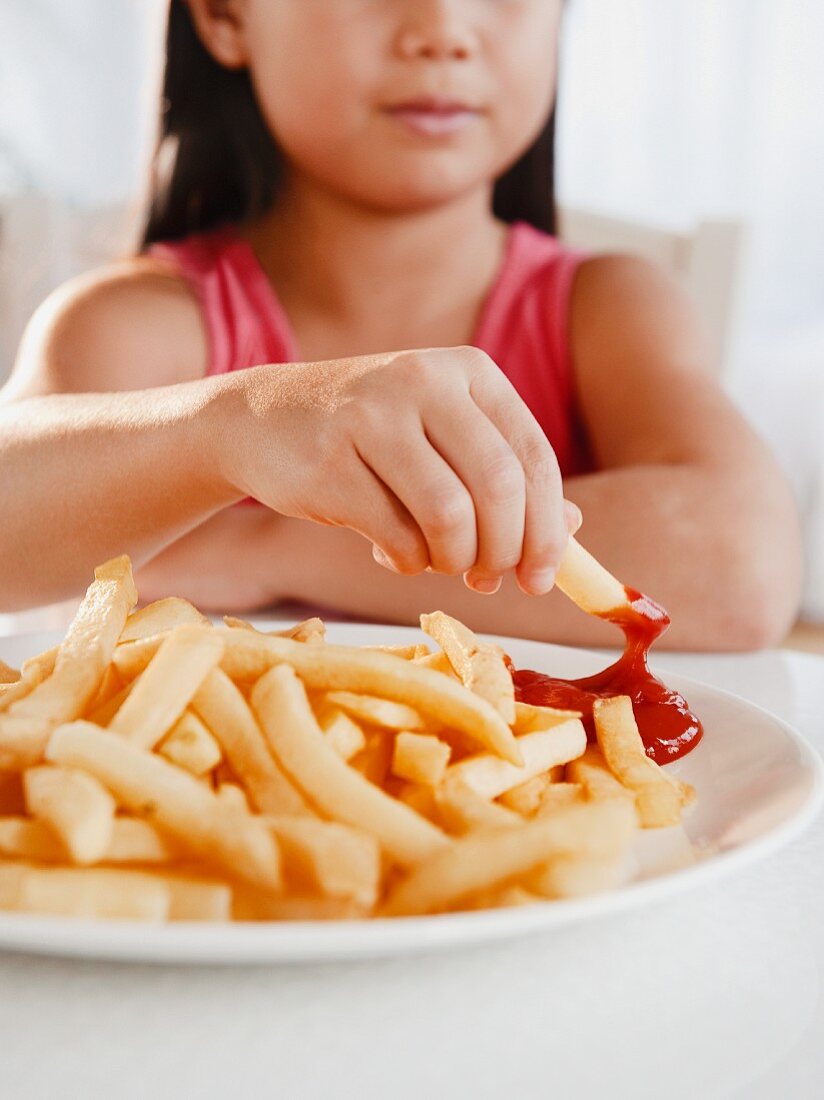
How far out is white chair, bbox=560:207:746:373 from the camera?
220 cm

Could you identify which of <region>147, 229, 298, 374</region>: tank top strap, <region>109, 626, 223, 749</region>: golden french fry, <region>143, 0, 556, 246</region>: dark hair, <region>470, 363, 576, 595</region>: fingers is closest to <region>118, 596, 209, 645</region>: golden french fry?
<region>109, 626, 223, 749</region>: golden french fry

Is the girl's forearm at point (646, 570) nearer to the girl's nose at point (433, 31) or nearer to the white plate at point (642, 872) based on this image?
the white plate at point (642, 872)

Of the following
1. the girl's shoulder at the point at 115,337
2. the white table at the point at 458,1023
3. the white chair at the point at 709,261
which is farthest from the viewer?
the white chair at the point at 709,261

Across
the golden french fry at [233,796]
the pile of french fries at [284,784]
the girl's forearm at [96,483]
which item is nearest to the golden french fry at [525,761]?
the pile of french fries at [284,784]

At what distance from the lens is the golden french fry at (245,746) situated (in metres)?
0.56

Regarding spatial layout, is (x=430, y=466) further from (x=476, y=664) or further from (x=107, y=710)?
(x=107, y=710)

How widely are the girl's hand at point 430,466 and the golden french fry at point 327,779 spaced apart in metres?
0.20

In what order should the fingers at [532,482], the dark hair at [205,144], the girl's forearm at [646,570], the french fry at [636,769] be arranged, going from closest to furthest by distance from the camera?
the french fry at [636,769] → the fingers at [532,482] → the girl's forearm at [646,570] → the dark hair at [205,144]

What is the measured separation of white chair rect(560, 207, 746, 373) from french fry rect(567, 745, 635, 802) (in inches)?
60.8

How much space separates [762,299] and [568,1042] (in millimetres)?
5308

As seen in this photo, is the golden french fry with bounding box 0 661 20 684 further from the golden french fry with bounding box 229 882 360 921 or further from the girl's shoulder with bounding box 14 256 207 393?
the girl's shoulder with bounding box 14 256 207 393

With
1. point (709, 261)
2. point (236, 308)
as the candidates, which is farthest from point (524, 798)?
point (709, 261)

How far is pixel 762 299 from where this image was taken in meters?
5.36

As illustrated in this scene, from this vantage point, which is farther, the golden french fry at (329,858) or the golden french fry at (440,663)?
the golden french fry at (440,663)
